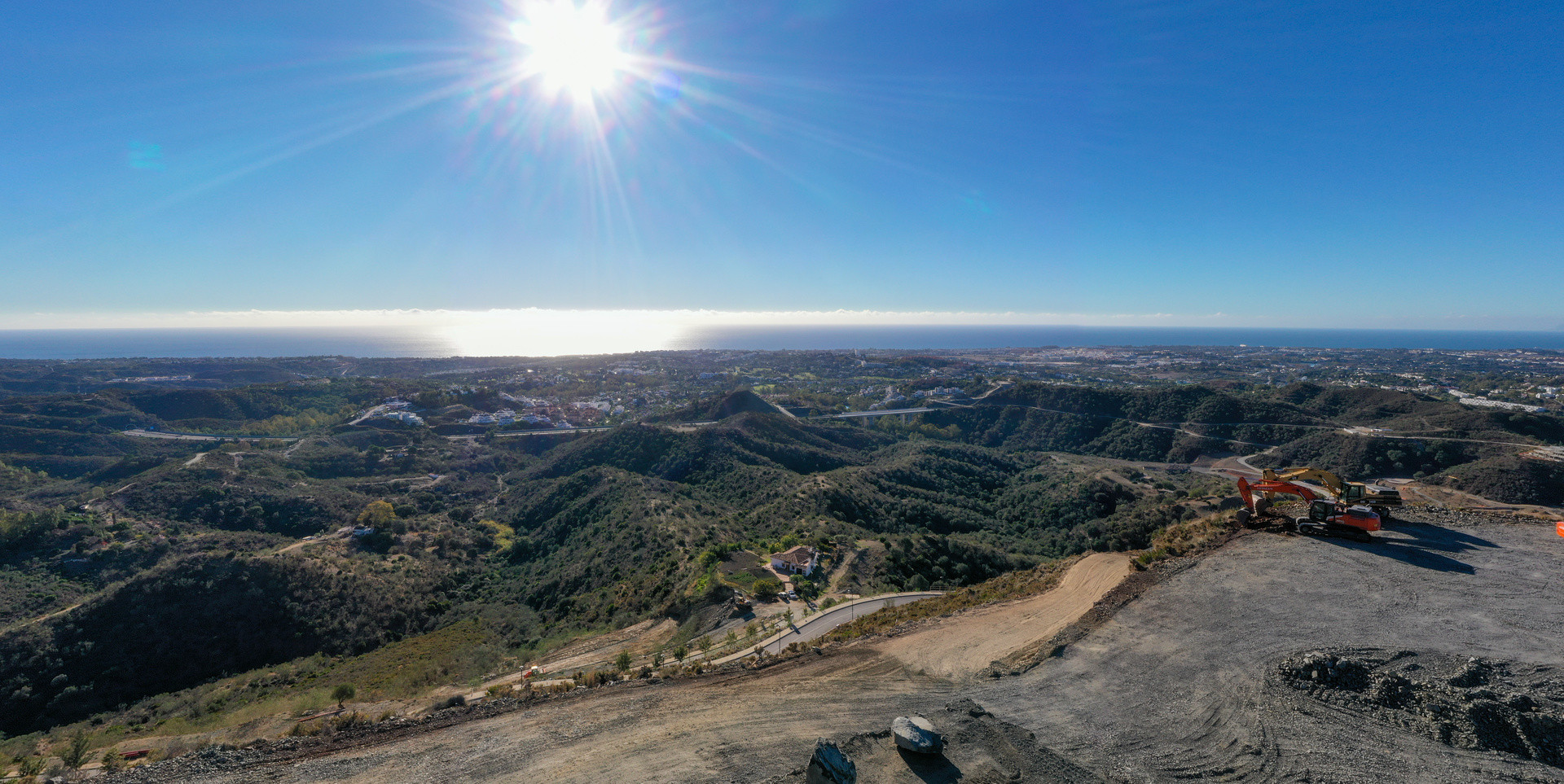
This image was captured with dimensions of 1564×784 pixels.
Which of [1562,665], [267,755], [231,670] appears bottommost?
[231,670]

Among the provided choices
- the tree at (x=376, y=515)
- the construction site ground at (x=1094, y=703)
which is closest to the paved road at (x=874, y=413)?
the tree at (x=376, y=515)

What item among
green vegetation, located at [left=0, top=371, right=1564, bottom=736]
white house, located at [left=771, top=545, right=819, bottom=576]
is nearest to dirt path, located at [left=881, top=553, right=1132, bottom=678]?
green vegetation, located at [left=0, top=371, right=1564, bottom=736]

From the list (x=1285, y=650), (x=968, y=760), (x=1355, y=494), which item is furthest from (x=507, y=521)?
(x=1355, y=494)

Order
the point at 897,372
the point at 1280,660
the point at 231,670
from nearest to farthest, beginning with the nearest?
the point at 1280,660, the point at 231,670, the point at 897,372

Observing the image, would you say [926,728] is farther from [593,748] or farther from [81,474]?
[81,474]

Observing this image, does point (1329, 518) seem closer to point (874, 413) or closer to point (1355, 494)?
point (1355, 494)

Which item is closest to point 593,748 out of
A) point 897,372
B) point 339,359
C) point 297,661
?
point 297,661
